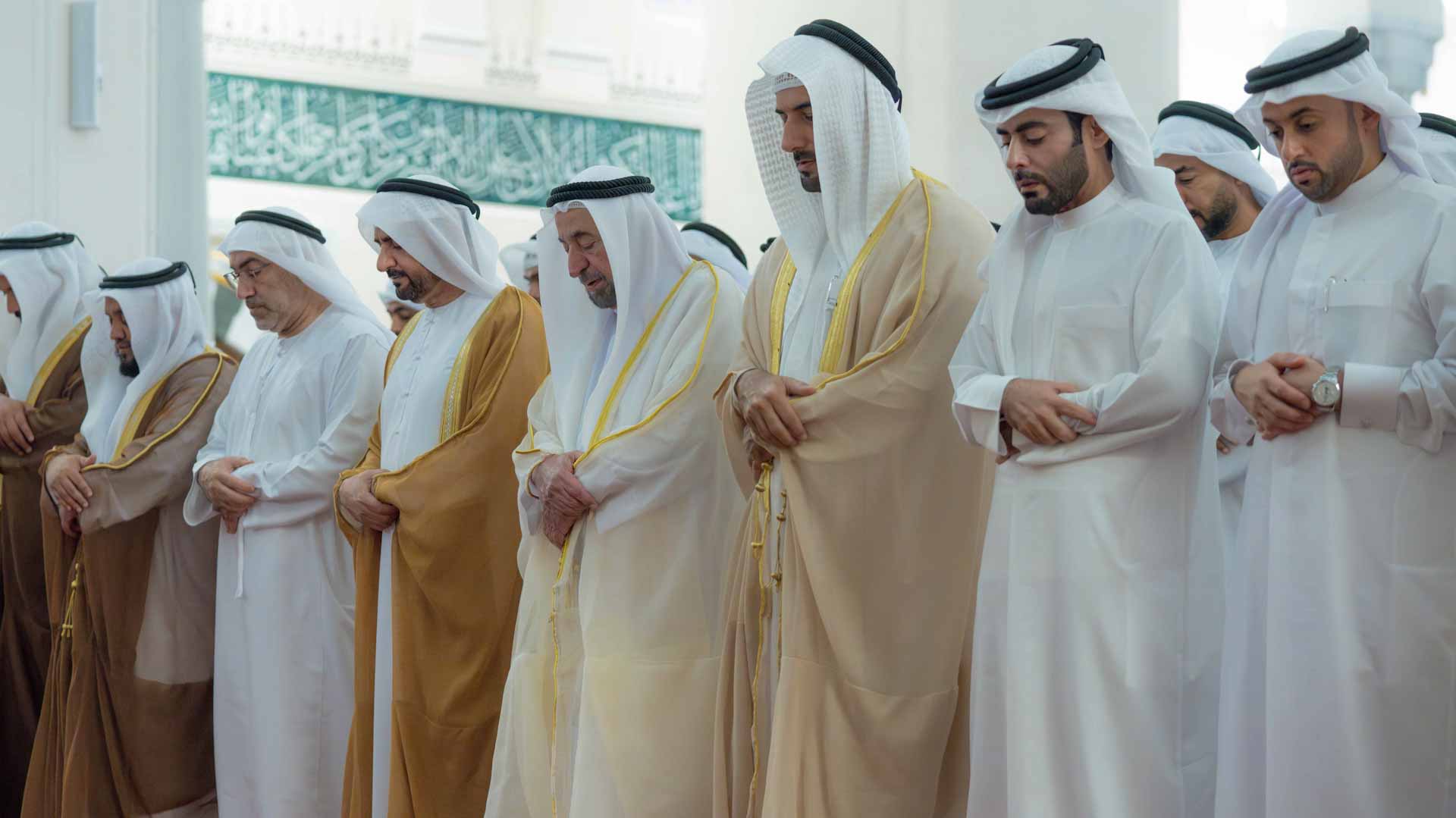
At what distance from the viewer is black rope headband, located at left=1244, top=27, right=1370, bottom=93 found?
2.63 m

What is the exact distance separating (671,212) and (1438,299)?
14884mm

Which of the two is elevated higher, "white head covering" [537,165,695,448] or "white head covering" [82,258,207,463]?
"white head covering" [537,165,695,448]

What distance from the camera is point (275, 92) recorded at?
16.1 m

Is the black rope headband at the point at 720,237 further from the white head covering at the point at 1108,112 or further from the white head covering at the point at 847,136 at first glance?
the white head covering at the point at 1108,112

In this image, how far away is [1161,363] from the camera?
2742 millimetres

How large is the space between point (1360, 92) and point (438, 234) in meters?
2.51

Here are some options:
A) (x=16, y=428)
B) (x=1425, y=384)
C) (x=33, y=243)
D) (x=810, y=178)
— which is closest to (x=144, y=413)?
(x=16, y=428)

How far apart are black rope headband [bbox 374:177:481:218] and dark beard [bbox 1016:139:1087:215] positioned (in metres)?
1.92

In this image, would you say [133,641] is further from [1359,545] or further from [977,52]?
[1359,545]

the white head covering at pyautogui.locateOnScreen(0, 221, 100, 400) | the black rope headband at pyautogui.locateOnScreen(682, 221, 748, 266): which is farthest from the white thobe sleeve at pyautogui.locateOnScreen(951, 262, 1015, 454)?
the white head covering at pyautogui.locateOnScreen(0, 221, 100, 400)

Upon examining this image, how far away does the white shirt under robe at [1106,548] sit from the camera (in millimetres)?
A: 2723

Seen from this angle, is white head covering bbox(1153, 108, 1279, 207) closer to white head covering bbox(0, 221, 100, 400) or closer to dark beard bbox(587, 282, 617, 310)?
dark beard bbox(587, 282, 617, 310)

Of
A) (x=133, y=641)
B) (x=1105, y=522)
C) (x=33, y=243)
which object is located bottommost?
(x=133, y=641)

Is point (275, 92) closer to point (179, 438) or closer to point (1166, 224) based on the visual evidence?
point (179, 438)
